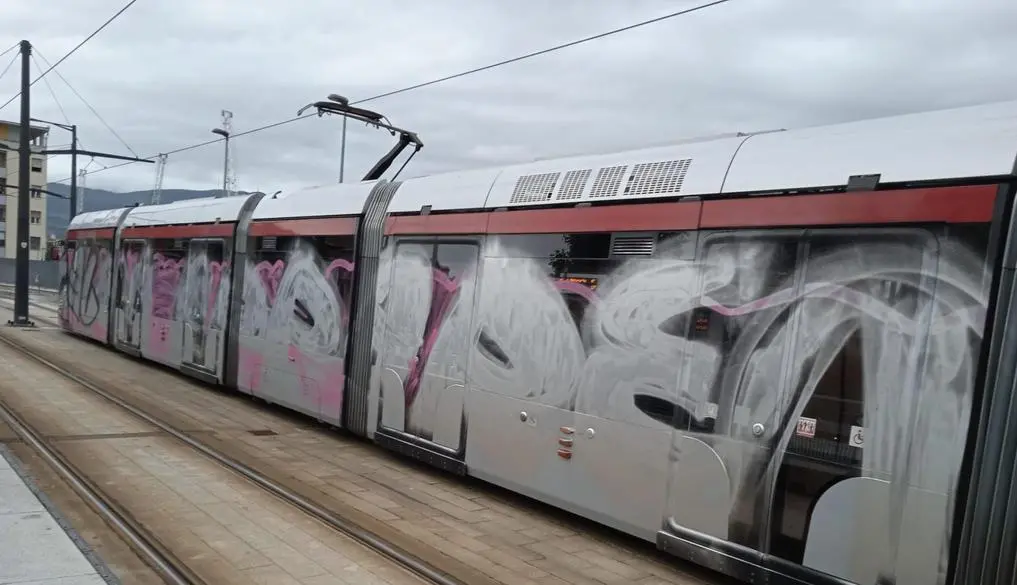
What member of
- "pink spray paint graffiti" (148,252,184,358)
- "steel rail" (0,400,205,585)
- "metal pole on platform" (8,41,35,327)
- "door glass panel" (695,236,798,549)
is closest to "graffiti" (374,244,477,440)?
"door glass panel" (695,236,798,549)

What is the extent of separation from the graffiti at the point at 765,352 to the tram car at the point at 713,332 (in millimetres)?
14

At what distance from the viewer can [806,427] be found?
4547 millimetres

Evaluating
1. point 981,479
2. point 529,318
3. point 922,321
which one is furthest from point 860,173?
point 529,318

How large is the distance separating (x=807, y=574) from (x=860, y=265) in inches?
73.5

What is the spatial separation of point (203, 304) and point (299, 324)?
152 inches

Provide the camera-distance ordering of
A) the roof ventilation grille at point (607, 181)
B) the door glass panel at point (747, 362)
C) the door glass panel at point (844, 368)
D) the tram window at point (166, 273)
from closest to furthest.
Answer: the door glass panel at point (844, 368), the door glass panel at point (747, 362), the roof ventilation grille at point (607, 181), the tram window at point (166, 273)

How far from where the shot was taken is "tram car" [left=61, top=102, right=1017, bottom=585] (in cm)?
411

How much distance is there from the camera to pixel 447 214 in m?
7.82

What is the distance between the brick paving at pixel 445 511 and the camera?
18.2 ft

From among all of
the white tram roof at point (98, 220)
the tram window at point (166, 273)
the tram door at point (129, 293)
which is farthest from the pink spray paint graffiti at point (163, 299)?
the white tram roof at point (98, 220)

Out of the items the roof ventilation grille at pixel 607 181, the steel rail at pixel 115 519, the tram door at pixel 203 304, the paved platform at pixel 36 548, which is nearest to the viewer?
the paved platform at pixel 36 548

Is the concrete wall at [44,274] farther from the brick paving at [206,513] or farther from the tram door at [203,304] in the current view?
the brick paving at [206,513]

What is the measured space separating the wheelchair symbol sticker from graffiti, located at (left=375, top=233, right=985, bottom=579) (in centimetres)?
2

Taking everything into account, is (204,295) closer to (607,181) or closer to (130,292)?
(130,292)
